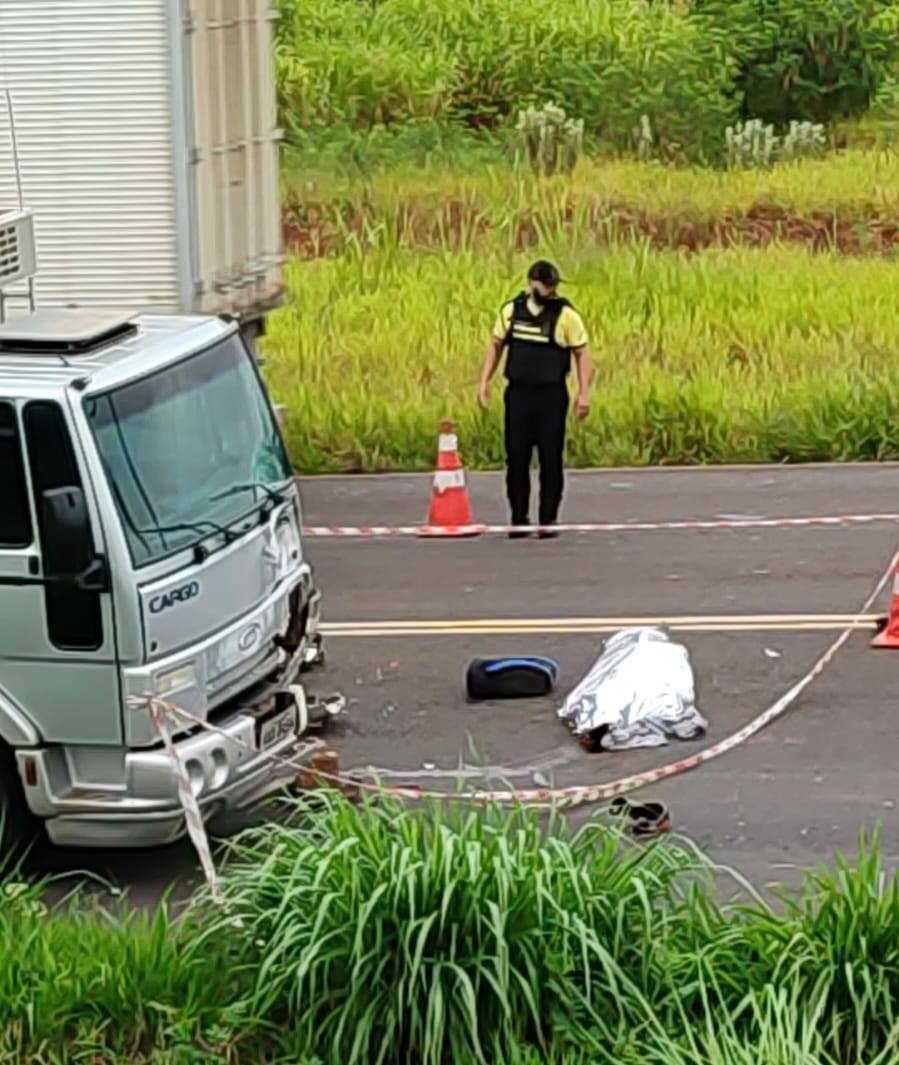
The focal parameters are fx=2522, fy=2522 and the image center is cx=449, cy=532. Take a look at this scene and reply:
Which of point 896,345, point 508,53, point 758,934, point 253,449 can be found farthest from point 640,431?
point 508,53

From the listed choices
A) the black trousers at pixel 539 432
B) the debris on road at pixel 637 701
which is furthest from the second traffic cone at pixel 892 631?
the black trousers at pixel 539 432

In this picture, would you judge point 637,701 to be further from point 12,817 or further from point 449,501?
point 449,501

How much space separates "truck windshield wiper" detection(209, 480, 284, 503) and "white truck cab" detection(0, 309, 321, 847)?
0.01m

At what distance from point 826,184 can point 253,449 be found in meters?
17.0

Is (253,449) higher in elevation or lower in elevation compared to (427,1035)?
higher

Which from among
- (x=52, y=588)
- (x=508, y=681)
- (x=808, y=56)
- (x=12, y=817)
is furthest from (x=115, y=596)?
(x=808, y=56)

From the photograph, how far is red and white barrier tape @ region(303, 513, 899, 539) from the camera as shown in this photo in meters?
15.3

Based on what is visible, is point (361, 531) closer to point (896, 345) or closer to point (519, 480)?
point (519, 480)

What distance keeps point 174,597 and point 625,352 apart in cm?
1097

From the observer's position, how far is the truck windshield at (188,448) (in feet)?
30.1

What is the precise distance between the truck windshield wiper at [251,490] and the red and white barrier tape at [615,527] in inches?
203

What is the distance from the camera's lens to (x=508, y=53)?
31250 millimetres

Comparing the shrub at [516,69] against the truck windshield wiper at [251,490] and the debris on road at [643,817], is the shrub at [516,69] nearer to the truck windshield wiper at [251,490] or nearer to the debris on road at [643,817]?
the truck windshield wiper at [251,490]

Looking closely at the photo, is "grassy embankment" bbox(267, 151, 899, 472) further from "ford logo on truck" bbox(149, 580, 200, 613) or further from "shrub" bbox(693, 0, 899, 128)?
"ford logo on truck" bbox(149, 580, 200, 613)
